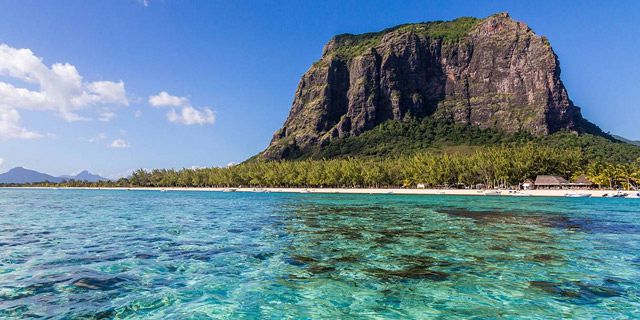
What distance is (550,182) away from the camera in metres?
127

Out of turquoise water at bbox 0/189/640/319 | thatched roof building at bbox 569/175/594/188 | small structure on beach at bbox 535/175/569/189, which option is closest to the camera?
turquoise water at bbox 0/189/640/319

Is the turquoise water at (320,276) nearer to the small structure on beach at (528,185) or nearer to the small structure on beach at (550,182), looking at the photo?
the small structure on beach at (528,185)

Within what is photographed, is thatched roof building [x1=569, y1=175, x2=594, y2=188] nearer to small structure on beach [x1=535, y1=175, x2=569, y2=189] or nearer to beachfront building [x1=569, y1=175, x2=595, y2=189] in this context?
beachfront building [x1=569, y1=175, x2=595, y2=189]

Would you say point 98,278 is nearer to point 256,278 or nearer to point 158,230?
point 256,278

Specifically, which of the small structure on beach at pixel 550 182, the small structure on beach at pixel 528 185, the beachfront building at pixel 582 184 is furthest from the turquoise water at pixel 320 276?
the beachfront building at pixel 582 184

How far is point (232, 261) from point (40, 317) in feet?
27.8

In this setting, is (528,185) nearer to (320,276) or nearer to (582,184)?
(582,184)

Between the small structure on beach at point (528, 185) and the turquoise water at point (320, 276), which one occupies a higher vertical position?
the small structure on beach at point (528, 185)

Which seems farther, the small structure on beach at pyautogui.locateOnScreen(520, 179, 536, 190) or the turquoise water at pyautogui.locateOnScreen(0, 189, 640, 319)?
the small structure on beach at pyautogui.locateOnScreen(520, 179, 536, 190)

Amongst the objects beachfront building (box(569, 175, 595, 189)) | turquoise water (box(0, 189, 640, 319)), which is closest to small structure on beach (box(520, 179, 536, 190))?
beachfront building (box(569, 175, 595, 189))

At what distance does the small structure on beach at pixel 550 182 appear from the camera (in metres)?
126

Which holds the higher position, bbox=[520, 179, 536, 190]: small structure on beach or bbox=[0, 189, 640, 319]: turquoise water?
bbox=[520, 179, 536, 190]: small structure on beach

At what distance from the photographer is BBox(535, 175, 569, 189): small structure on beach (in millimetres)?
125562

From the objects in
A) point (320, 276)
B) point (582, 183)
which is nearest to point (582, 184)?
point (582, 183)
